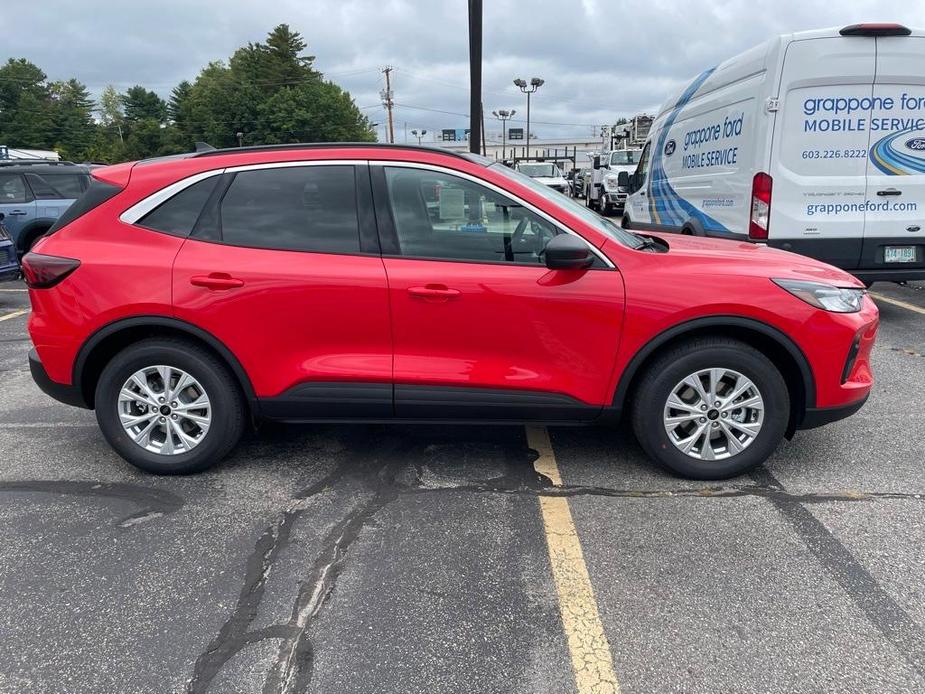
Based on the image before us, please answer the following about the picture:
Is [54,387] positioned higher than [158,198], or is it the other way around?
[158,198]

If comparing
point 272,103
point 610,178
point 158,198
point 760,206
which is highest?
point 272,103

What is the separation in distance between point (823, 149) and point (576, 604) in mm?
5463

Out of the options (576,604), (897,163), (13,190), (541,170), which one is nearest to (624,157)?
(541,170)

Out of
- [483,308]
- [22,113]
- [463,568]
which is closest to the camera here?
[463,568]

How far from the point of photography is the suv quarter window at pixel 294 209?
11.6ft

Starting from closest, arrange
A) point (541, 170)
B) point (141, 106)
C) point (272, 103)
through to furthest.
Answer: point (541, 170), point (272, 103), point (141, 106)

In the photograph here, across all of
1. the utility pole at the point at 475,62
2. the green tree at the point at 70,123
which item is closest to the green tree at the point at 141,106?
the green tree at the point at 70,123

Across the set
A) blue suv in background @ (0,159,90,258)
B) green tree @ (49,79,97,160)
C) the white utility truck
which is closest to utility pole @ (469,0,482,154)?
blue suv in background @ (0,159,90,258)

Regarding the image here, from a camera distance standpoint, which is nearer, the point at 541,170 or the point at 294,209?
the point at 294,209

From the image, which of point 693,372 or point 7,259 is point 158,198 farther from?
point 7,259

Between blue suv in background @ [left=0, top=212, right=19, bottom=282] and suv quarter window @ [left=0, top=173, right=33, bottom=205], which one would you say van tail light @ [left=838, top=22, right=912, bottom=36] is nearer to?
blue suv in background @ [left=0, top=212, right=19, bottom=282]

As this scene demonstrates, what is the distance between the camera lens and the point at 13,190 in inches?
434

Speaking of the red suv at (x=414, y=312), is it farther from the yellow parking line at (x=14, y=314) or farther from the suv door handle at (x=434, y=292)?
the yellow parking line at (x=14, y=314)

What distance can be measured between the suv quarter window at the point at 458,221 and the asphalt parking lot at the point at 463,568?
1.21 metres
